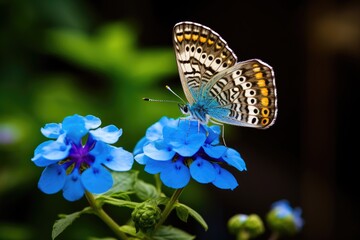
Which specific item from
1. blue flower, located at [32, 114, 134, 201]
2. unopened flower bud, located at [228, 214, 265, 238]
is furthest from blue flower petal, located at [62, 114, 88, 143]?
unopened flower bud, located at [228, 214, 265, 238]

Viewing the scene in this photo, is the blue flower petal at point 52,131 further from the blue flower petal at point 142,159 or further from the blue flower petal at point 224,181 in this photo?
the blue flower petal at point 224,181

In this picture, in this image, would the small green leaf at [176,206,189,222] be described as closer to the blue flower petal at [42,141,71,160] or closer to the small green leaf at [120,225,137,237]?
the small green leaf at [120,225,137,237]

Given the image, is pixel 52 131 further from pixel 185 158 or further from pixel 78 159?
pixel 185 158

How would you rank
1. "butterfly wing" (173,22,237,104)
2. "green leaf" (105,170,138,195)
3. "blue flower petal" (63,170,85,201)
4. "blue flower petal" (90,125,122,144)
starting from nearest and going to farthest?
"blue flower petal" (63,170,85,201) < "blue flower petal" (90,125,122,144) < "green leaf" (105,170,138,195) < "butterfly wing" (173,22,237,104)

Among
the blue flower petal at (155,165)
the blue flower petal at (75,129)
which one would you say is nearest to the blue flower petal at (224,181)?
the blue flower petal at (155,165)

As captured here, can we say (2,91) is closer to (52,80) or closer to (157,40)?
(52,80)

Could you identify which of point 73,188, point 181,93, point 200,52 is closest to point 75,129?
point 73,188
